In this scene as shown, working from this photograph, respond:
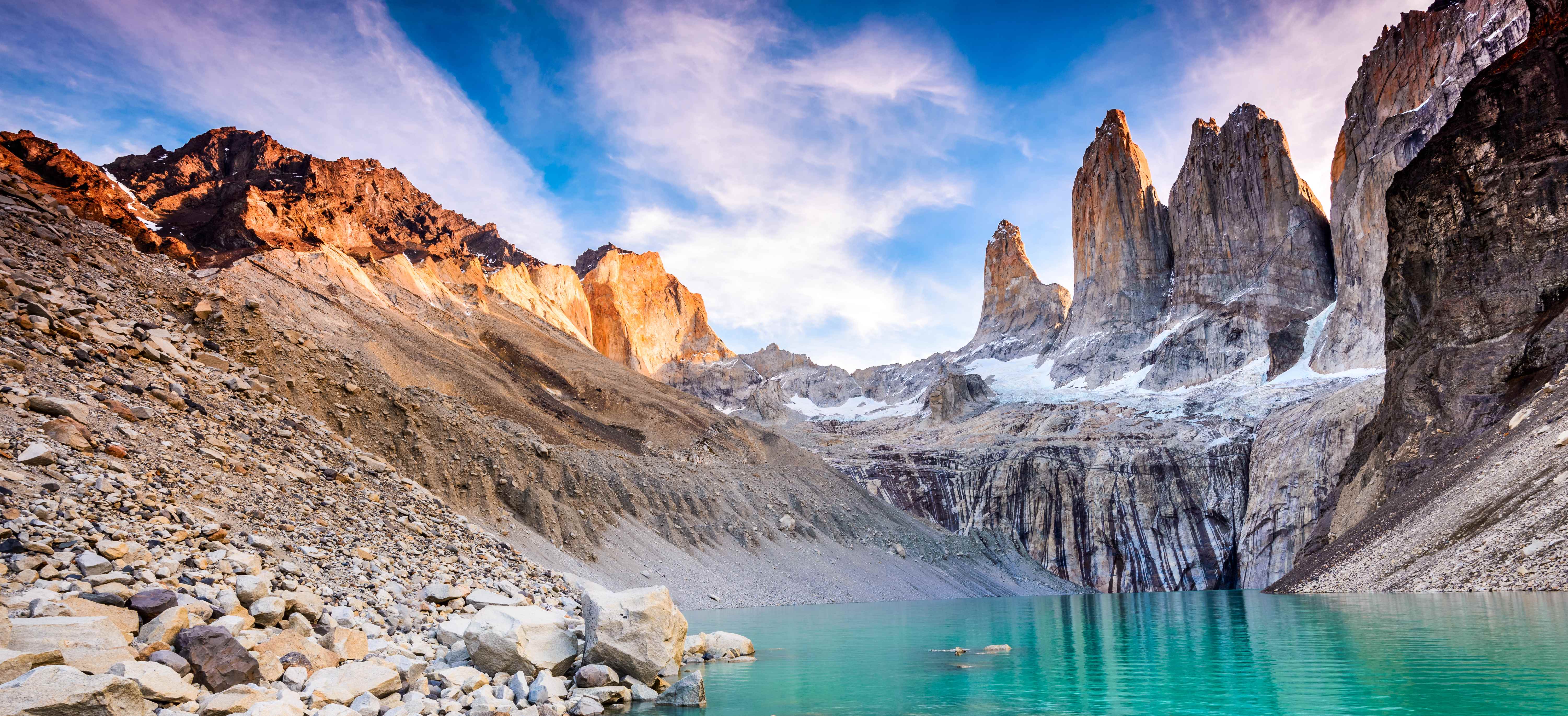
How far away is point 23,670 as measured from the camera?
8125 mm

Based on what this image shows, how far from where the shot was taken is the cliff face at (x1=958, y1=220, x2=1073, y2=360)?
166 metres

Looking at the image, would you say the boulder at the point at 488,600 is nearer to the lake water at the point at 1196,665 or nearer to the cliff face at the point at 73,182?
the lake water at the point at 1196,665

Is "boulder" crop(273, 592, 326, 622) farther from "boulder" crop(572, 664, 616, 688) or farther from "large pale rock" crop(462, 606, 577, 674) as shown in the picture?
"boulder" crop(572, 664, 616, 688)

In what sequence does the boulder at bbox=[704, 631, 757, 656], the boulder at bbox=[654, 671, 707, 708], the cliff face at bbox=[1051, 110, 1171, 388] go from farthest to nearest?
the cliff face at bbox=[1051, 110, 1171, 388], the boulder at bbox=[704, 631, 757, 656], the boulder at bbox=[654, 671, 707, 708]

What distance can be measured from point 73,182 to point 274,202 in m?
14.8

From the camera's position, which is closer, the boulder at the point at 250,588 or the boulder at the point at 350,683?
the boulder at the point at 350,683

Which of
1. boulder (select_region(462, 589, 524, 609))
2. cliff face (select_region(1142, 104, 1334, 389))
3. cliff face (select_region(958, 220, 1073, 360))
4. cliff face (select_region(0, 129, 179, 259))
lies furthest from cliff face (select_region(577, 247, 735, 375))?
boulder (select_region(462, 589, 524, 609))

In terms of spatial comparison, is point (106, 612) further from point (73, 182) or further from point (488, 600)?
point (73, 182)

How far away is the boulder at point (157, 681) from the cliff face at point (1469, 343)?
3572 centimetres

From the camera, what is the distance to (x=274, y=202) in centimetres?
7606

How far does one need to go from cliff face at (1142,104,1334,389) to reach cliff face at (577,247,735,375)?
89.5 meters

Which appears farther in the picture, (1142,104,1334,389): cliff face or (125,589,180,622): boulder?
(1142,104,1334,389): cliff face

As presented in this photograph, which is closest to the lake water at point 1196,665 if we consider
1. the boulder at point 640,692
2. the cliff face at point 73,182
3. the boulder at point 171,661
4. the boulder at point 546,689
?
the boulder at point 640,692

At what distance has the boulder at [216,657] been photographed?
32.1 feet
